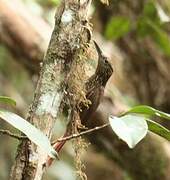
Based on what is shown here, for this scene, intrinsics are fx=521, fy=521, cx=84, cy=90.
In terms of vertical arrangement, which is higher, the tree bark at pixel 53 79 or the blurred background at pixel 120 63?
the blurred background at pixel 120 63

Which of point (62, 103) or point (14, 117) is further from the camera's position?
point (62, 103)

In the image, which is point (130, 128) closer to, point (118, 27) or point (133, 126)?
point (133, 126)

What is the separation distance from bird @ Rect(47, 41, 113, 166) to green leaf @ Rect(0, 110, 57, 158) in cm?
16

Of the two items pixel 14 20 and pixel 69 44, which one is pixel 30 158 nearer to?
pixel 69 44

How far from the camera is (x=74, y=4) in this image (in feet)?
3.01

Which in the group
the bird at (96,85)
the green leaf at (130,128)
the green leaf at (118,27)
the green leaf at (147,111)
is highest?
the green leaf at (118,27)

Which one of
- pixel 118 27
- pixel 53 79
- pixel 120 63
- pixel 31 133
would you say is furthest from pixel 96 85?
pixel 120 63

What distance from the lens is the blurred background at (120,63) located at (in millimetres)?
1937

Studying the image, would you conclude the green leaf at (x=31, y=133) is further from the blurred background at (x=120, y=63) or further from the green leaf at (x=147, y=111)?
the blurred background at (x=120, y=63)

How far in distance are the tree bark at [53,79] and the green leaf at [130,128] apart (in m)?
0.13

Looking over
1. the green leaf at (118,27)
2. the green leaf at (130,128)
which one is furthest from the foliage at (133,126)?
the green leaf at (118,27)

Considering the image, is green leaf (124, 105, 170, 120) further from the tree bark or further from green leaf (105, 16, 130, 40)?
green leaf (105, 16, 130, 40)

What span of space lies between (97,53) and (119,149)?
1151 millimetres

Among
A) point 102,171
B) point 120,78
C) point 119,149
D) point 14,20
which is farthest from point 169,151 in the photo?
point 102,171
